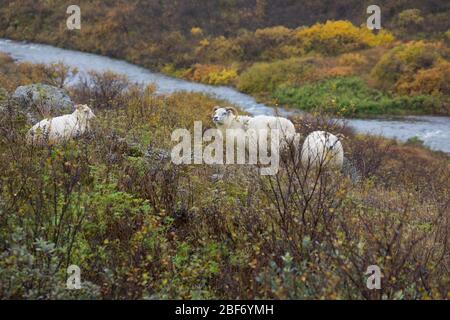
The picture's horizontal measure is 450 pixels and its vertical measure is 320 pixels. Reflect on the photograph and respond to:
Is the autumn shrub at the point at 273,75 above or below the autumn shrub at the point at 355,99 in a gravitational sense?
above

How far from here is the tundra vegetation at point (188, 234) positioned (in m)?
4.00

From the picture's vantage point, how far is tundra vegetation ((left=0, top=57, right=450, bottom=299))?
157 inches

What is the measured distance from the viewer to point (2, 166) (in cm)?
601

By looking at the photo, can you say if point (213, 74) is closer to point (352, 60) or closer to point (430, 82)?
point (352, 60)

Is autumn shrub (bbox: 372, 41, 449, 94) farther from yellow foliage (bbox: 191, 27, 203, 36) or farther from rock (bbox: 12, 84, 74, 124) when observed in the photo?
rock (bbox: 12, 84, 74, 124)

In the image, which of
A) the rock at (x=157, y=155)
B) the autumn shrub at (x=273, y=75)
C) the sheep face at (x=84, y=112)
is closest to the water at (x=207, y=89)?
the autumn shrub at (x=273, y=75)

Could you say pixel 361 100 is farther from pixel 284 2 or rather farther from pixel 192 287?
pixel 192 287

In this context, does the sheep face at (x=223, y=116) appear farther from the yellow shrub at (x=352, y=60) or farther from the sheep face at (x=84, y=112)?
the yellow shrub at (x=352, y=60)

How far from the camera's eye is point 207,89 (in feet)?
86.2

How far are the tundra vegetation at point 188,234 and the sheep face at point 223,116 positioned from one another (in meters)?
2.62

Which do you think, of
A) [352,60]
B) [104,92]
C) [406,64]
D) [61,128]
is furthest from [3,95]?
[352,60]

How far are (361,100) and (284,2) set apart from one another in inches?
551

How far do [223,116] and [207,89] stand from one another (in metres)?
16.2

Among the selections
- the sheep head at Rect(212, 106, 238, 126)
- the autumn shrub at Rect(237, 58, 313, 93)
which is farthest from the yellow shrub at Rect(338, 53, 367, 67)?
the sheep head at Rect(212, 106, 238, 126)
